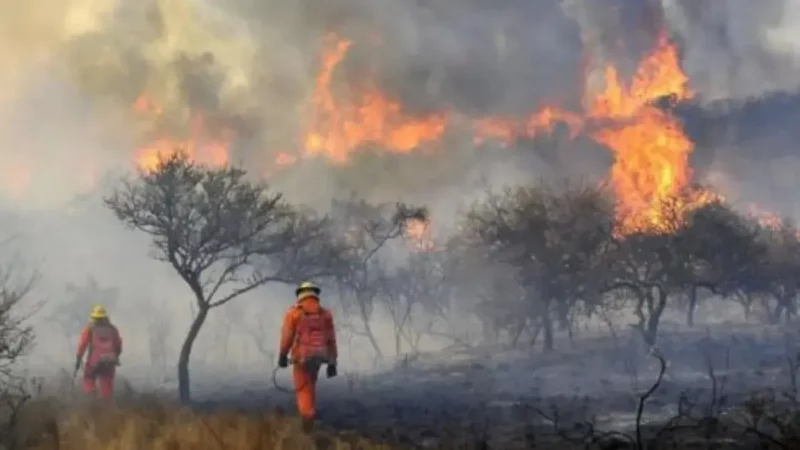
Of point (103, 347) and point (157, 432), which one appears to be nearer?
point (157, 432)

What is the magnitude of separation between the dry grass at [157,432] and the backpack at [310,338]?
122 centimetres

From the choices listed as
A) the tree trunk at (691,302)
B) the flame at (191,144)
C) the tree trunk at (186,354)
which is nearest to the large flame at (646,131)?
the tree trunk at (691,302)

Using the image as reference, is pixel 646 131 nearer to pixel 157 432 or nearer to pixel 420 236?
pixel 420 236

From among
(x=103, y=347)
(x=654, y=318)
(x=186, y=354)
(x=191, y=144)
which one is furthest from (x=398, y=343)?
(x=103, y=347)

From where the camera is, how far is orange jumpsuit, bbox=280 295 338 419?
13.0 m

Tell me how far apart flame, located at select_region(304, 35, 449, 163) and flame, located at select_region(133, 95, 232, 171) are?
14.5 feet

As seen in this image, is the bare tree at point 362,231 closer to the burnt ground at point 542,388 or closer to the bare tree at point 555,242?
the burnt ground at point 542,388

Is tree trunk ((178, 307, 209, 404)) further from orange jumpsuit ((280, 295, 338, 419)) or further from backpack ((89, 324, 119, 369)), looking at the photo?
orange jumpsuit ((280, 295, 338, 419))

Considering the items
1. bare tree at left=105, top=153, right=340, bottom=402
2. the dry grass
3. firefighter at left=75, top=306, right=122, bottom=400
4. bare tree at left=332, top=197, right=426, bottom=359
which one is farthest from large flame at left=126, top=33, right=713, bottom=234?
the dry grass

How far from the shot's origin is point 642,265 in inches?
1061

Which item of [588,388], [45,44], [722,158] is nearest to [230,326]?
[45,44]

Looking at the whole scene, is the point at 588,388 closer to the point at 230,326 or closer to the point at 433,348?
the point at 433,348

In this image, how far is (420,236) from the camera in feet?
134

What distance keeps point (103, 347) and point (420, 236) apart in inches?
1003
